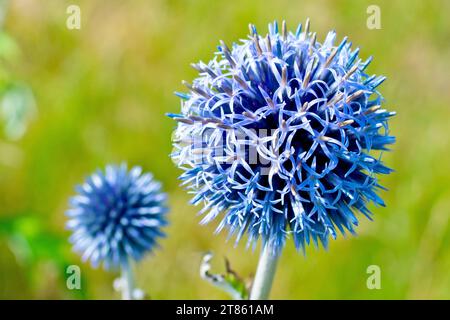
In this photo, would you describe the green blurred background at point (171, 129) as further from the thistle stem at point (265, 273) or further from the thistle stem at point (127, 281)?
the thistle stem at point (265, 273)


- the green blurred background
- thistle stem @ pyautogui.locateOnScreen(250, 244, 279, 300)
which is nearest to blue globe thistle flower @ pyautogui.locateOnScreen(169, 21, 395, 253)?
thistle stem @ pyautogui.locateOnScreen(250, 244, 279, 300)

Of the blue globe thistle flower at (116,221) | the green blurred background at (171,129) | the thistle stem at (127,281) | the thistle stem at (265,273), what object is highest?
the green blurred background at (171,129)

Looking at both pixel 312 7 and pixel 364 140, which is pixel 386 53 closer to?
pixel 312 7

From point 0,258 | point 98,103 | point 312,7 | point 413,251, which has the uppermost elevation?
point 312,7

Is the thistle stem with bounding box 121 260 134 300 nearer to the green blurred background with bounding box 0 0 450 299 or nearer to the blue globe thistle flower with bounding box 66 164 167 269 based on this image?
the blue globe thistle flower with bounding box 66 164 167 269

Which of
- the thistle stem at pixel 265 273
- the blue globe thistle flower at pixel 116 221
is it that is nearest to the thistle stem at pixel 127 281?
the blue globe thistle flower at pixel 116 221

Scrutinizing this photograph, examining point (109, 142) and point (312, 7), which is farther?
point (312, 7)
